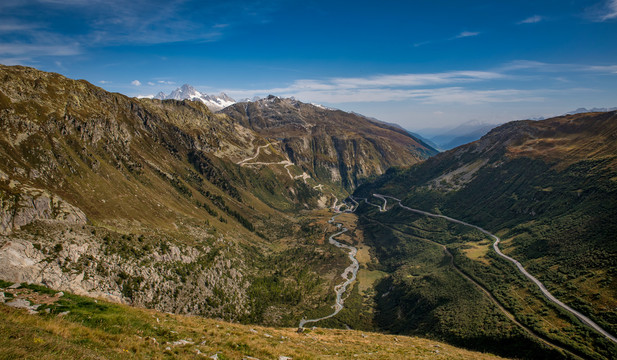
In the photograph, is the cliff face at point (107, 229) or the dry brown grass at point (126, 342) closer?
the dry brown grass at point (126, 342)

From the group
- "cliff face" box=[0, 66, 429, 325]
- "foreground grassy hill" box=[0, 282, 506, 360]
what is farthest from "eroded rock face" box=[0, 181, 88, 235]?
"foreground grassy hill" box=[0, 282, 506, 360]

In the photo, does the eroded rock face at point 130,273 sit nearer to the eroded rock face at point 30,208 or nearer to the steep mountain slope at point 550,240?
the eroded rock face at point 30,208

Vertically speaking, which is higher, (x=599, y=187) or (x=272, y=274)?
(x=599, y=187)

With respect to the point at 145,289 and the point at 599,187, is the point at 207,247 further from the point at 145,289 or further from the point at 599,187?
the point at 599,187

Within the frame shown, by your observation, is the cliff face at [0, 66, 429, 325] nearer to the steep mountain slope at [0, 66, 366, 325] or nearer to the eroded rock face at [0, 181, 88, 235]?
the eroded rock face at [0, 181, 88, 235]

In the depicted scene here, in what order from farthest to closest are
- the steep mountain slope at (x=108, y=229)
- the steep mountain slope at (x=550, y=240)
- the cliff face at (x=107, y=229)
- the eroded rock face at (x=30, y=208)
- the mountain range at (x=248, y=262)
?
the steep mountain slope at (x=108, y=229), the cliff face at (x=107, y=229), the eroded rock face at (x=30, y=208), the steep mountain slope at (x=550, y=240), the mountain range at (x=248, y=262)

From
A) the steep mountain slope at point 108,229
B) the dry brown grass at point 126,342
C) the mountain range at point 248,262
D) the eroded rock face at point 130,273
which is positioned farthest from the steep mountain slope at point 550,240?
the eroded rock face at point 130,273

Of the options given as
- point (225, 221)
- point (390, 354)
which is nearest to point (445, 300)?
point (390, 354)
